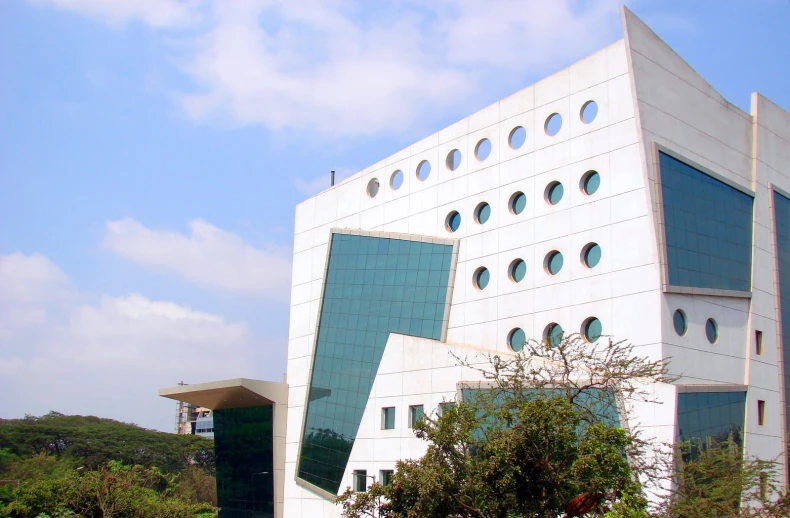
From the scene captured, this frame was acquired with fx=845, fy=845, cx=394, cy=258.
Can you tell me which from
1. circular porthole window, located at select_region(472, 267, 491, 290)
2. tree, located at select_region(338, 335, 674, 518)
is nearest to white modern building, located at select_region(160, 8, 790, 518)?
circular porthole window, located at select_region(472, 267, 491, 290)

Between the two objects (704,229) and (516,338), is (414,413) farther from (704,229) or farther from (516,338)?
(704,229)

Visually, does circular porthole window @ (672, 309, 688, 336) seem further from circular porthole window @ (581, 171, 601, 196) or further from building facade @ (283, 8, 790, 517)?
circular porthole window @ (581, 171, 601, 196)

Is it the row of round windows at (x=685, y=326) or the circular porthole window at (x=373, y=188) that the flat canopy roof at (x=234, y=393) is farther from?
the row of round windows at (x=685, y=326)

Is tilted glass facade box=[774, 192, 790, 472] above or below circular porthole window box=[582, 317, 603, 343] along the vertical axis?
above

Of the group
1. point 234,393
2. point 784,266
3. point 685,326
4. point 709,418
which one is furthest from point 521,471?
point 234,393

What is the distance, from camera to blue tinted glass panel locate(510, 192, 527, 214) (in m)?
28.6

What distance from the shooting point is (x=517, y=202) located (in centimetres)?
2894

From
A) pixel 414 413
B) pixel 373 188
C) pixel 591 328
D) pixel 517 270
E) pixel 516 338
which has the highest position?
pixel 373 188

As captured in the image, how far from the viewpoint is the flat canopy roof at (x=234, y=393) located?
34.2m

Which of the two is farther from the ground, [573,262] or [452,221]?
[452,221]

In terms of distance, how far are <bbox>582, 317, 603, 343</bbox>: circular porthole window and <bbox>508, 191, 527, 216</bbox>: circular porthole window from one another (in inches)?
191

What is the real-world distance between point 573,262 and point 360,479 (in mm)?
11246

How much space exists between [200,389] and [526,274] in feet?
49.6

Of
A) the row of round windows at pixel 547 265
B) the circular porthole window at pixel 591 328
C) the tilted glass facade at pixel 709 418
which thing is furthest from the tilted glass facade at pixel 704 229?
the tilted glass facade at pixel 709 418
